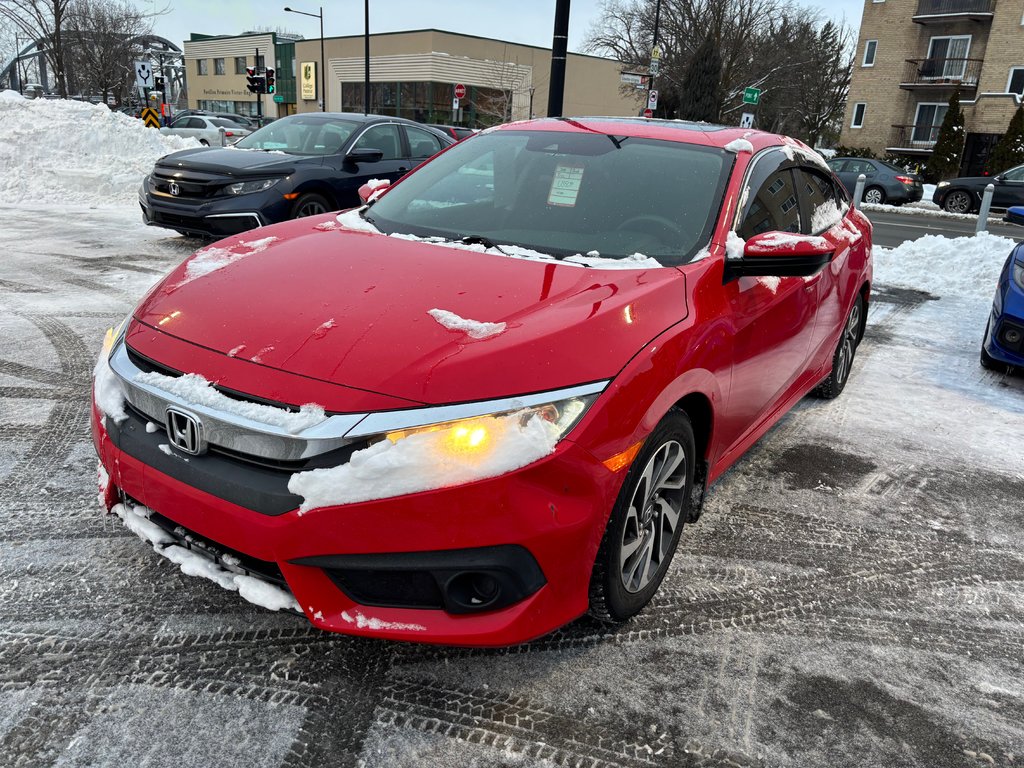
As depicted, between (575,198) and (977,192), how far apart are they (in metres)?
22.7

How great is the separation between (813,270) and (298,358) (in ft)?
6.32

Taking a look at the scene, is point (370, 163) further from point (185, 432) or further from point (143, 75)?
point (143, 75)

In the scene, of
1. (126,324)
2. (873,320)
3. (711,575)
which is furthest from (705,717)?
(873,320)

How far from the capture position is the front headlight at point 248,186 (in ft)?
26.7

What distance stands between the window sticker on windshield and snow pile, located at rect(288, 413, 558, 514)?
158cm

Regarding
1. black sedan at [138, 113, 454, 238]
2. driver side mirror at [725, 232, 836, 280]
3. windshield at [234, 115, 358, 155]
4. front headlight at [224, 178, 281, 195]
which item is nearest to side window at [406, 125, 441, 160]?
black sedan at [138, 113, 454, 238]

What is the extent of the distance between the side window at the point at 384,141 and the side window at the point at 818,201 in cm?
592

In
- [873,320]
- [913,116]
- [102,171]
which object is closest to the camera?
[873,320]

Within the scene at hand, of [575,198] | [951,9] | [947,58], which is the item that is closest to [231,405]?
[575,198]

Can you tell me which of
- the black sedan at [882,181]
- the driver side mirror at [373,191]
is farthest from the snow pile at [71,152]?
the black sedan at [882,181]

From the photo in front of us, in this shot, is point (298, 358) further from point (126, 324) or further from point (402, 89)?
point (402, 89)

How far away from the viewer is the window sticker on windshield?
10.7 ft

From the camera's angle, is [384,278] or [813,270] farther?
[813,270]

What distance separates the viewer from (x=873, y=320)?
24.0 ft
